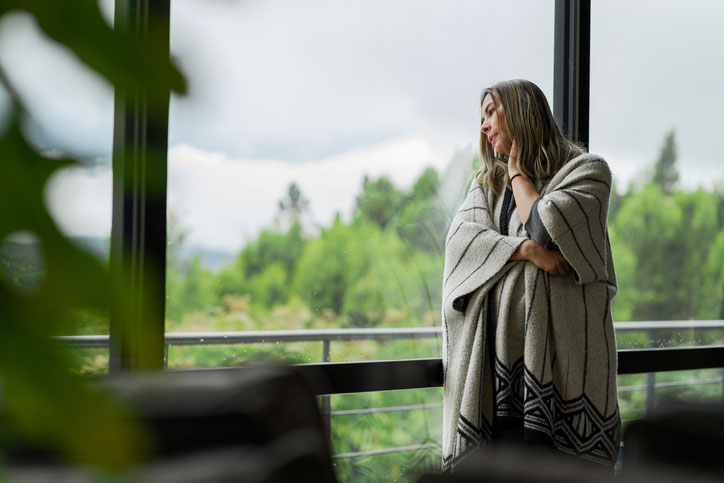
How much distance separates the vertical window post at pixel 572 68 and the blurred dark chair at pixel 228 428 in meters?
2.37

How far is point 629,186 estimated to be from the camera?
8.77 feet

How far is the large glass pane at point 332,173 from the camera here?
1.87 meters

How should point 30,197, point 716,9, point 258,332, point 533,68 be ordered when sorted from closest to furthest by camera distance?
point 30,197 → point 258,332 → point 533,68 → point 716,9

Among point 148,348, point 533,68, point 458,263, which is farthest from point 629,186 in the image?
point 148,348

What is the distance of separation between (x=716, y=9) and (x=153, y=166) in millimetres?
3398

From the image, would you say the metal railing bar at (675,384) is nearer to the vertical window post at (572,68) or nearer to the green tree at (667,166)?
the green tree at (667,166)

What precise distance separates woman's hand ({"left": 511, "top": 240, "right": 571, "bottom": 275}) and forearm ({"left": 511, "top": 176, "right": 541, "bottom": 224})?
88mm

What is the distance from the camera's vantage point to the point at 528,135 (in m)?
2.18

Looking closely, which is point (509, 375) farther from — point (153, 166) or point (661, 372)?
point (153, 166)

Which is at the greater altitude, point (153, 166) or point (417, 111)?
point (417, 111)

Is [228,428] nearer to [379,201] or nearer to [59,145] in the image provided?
[59,145]

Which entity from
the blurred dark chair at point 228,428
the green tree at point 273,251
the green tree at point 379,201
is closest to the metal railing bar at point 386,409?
the green tree at point 273,251

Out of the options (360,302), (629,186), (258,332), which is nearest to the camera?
(258,332)

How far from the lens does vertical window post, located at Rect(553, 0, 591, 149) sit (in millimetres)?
2549
